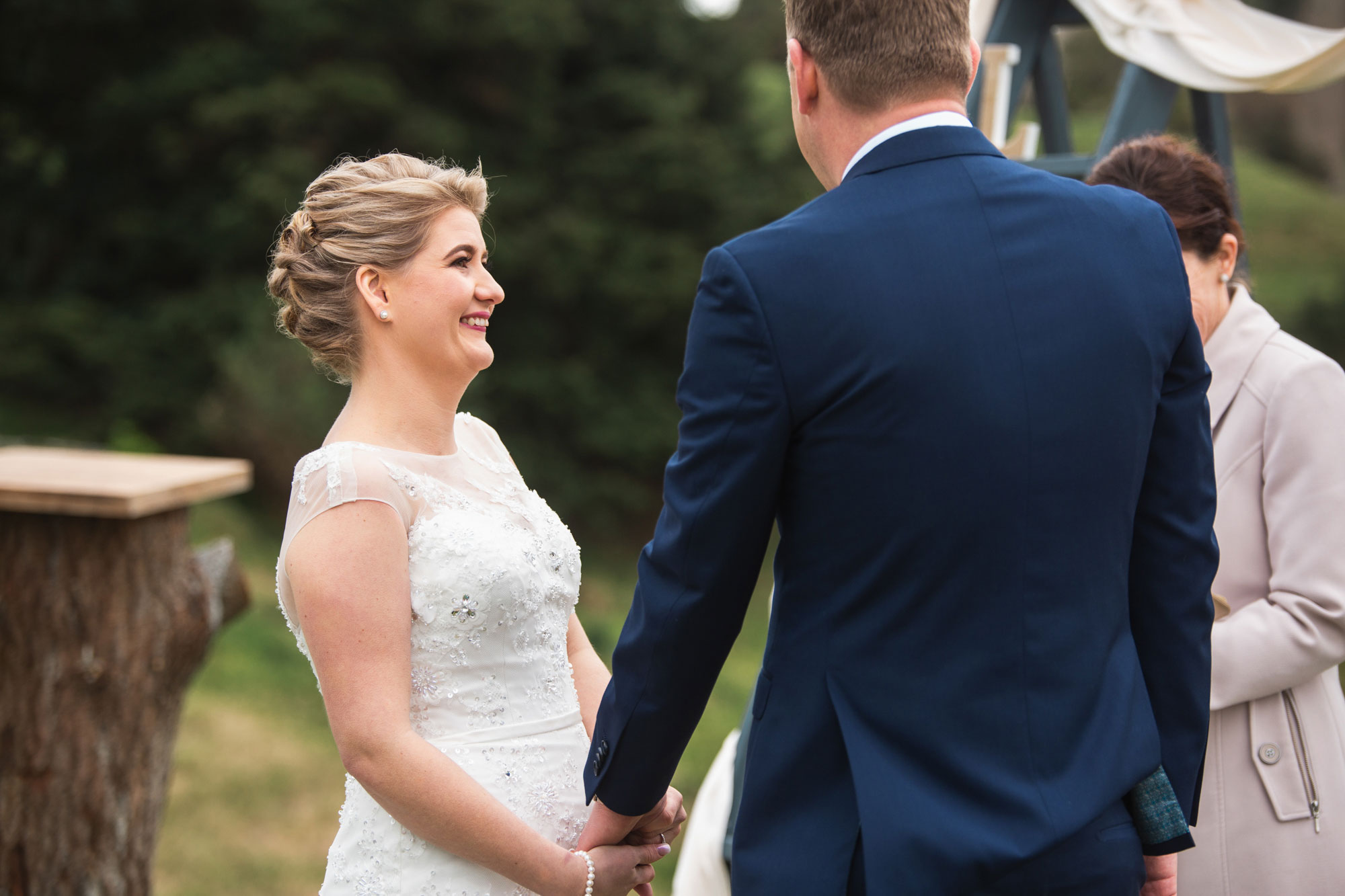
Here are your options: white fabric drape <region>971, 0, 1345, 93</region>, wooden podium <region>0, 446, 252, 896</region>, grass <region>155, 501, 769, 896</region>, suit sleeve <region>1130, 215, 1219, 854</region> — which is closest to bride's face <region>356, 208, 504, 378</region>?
suit sleeve <region>1130, 215, 1219, 854</region>

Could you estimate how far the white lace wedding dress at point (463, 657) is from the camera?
1976 millimetres

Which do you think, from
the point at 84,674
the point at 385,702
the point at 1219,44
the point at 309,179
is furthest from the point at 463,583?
the point at 309,179

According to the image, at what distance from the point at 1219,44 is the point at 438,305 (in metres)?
2.49

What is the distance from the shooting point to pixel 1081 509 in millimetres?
1486

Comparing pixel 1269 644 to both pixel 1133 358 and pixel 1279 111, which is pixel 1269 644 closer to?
pixel 1133 358

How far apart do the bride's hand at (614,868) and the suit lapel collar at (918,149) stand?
3.79 feet

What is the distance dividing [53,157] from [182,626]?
10541 mm

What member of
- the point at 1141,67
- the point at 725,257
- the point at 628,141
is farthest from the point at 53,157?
the point at 725,257

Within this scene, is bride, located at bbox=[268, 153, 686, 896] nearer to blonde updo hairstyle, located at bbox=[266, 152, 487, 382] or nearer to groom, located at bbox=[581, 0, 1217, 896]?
blonde updo hairstyle, located at bbox=[266, 152, 487, 382]

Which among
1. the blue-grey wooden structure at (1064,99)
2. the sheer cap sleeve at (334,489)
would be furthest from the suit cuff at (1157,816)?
the blue-grey wooden structure at (1064,99)

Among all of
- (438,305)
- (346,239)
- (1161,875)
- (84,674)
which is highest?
(346,239)

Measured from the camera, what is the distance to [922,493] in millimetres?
1431

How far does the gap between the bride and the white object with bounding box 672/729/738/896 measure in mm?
1223

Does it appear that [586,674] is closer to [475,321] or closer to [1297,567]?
[475,321]
